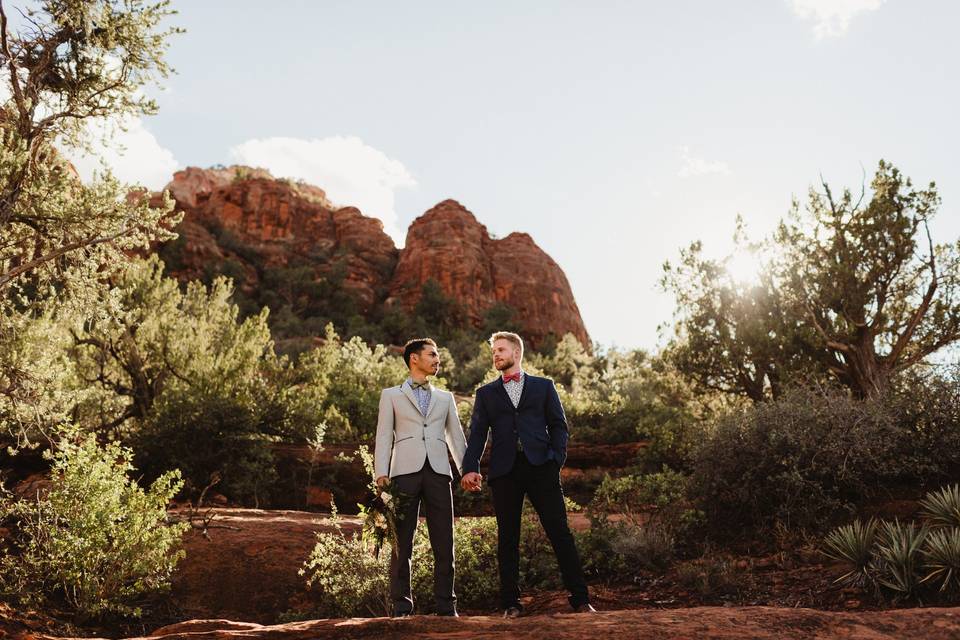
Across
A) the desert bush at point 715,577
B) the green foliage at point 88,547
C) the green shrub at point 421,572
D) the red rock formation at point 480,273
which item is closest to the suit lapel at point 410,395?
the green shrub at point 421,572

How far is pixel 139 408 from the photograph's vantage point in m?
16.1

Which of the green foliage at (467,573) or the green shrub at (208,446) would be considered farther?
the green shrub at (208,446)

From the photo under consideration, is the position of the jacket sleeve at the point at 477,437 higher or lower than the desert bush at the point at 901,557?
higher

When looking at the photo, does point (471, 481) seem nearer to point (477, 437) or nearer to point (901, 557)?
point (477, 437)

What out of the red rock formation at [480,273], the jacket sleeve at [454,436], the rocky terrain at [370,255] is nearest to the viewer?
the jacket sleeve at [454,436]

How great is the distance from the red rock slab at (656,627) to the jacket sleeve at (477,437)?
1.16m

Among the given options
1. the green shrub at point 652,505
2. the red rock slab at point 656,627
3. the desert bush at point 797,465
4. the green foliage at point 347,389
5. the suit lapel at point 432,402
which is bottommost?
the red rock slab at point 656,627

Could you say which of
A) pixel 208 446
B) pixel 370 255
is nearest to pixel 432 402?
pixel 208 446

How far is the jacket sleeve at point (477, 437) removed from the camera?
16.8ft

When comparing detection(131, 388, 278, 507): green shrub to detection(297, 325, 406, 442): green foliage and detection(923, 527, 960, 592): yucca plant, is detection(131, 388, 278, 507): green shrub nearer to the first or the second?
detection(297, 325, 406, 442): green foliage

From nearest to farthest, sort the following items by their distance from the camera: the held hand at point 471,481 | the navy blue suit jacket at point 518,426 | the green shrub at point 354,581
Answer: the held hand at point 471,481
the navy blue suit jacket at point 518,426
the green shrub at point 354,581

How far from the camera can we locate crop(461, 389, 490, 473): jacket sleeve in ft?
16.8

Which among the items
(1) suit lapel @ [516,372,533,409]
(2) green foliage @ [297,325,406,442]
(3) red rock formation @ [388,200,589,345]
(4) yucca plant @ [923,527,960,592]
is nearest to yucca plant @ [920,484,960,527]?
(4) yucca plant @ [923,527,960,592]

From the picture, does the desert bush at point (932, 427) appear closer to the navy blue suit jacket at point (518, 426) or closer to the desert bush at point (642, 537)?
the desert bush at point (642, 537)
